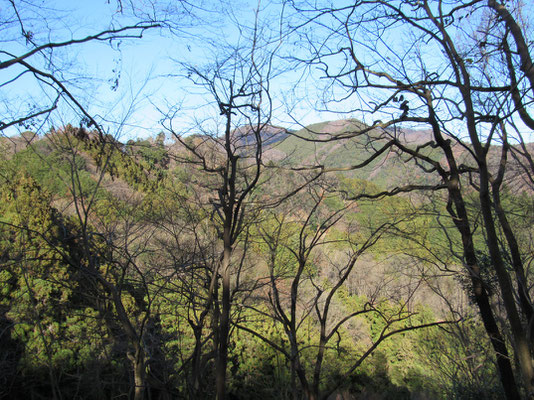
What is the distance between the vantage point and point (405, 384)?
33.5ft

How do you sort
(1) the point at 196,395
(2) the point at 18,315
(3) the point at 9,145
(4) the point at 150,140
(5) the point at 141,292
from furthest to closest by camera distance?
(5) the point at 141,292, (2) the point at 18,315, (4) the point at 150,140, (3) the point at 9,145, (1) the point at 196,395

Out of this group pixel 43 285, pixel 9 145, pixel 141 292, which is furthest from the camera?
pixel 141 292

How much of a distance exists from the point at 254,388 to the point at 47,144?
247 inches

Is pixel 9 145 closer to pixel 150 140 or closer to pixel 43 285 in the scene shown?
pixel 150 140

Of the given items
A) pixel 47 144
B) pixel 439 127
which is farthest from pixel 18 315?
pixel 439 127

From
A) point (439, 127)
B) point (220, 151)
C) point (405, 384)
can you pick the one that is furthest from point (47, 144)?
point (405, 384)

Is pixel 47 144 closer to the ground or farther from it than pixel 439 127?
farther from it

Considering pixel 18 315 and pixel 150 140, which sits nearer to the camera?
pixel 150 140

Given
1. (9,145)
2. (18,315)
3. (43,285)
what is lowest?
(18,315)

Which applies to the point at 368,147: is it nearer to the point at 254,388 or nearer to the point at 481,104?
the point at 481,104

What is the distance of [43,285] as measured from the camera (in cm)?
677

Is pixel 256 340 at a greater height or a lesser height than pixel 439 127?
lesser

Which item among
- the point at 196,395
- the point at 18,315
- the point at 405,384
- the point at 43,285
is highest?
the point at 43,285

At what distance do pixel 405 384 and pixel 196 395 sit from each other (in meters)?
9.13
